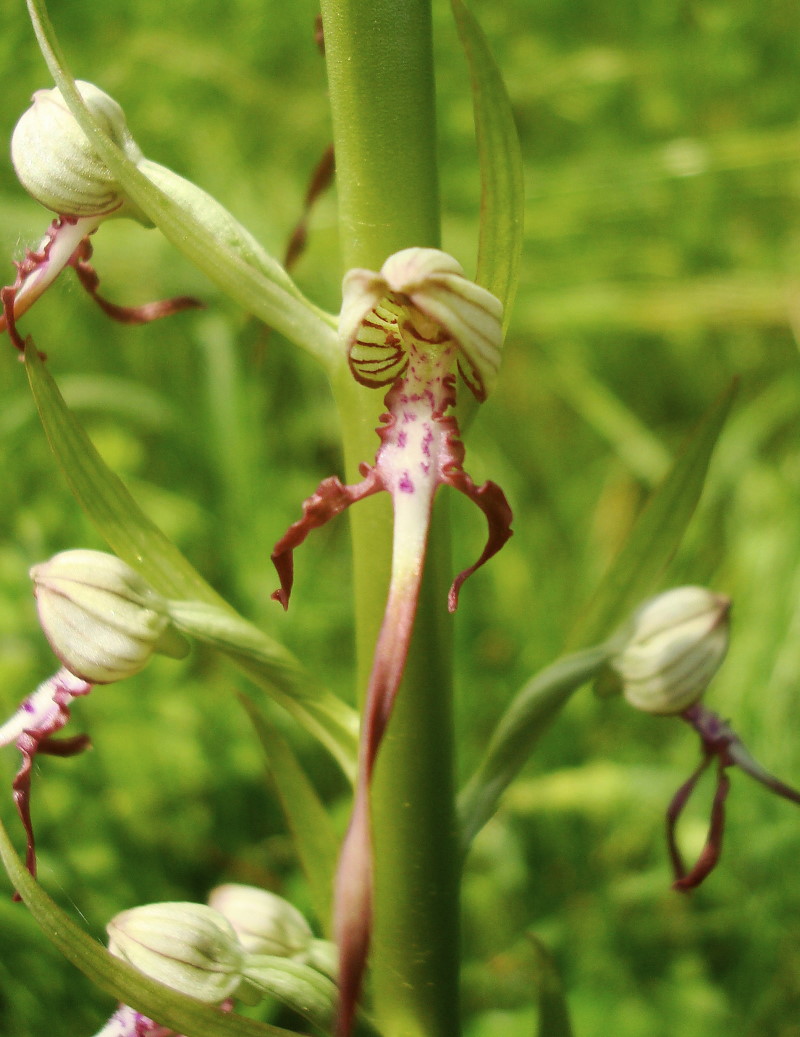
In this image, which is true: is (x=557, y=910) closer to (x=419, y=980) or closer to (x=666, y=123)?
(x=419, y=980)

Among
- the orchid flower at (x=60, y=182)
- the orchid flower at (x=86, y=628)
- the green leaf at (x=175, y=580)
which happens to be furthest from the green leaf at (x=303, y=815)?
the orchid flower at (x=60, y=182)

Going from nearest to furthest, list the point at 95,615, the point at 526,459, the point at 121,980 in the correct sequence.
Answer: the point at 121,980, the point at 95,615, the point at 526,459

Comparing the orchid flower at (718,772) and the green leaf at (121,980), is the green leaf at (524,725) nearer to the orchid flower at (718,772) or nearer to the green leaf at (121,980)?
the orchid flower at (718,772)

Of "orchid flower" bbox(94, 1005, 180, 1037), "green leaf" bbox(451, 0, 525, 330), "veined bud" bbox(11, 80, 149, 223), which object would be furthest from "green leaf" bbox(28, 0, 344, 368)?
"orchid flower" bbox(94, 1005, 180, 1037)

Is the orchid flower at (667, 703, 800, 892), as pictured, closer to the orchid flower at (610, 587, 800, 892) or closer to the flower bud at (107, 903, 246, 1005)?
the orchid flower at (610, 587, 800, 892)

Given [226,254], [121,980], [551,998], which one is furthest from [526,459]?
[121,980]

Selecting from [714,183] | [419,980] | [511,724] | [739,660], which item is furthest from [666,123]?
[419,980]

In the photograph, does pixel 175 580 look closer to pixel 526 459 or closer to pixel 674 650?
pixel 674 650
